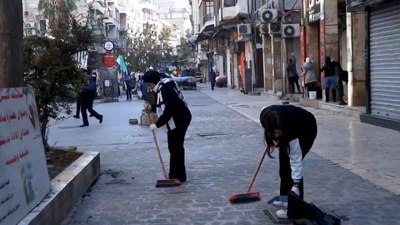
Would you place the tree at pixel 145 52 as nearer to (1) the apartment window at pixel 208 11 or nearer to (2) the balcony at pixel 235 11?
(1) the apartment window at pixel 208 11

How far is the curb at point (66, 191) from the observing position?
5840 mm

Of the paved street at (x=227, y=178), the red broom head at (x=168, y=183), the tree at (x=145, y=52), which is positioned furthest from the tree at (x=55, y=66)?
the tree at (x=145, y=52)

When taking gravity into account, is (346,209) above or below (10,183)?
below

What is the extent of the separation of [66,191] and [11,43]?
5.77 ft

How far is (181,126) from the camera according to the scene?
8.91m

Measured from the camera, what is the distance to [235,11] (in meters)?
40.3

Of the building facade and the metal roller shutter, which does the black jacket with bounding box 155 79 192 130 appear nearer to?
the building facade

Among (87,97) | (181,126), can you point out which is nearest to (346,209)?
(181,126)

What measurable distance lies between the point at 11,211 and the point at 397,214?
404 centimetres

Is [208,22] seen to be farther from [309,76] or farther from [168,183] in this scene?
[168,183]

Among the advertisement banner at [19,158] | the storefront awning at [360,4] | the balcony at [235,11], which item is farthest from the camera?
the balcony at [235,11]

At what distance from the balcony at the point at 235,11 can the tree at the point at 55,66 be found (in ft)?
95.8

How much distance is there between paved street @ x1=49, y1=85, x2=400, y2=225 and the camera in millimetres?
7066

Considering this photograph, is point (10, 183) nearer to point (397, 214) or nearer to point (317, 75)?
point (397, 214)
